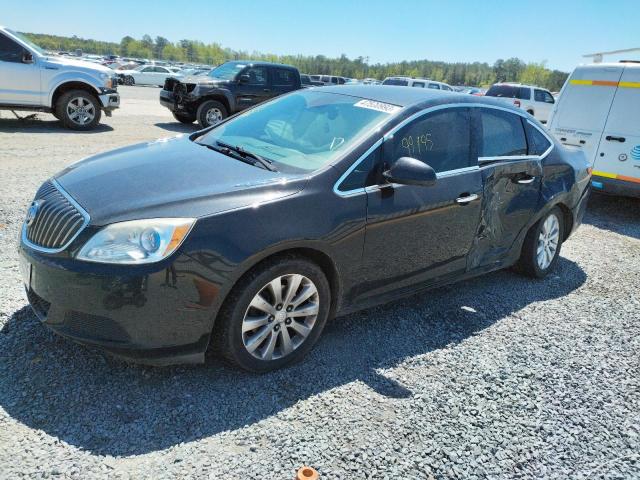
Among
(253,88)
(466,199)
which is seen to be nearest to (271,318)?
(466,199)

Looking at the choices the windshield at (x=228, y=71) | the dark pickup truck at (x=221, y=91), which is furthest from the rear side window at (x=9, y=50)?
the windshield at (x=228, y=71)

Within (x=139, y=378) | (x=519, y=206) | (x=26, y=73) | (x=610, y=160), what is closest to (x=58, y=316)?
(x=139, y=378)

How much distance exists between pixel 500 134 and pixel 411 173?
148 centimetres

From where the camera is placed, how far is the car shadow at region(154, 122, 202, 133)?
13.1 metres

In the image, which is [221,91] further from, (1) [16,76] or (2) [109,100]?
(1) [16,76]

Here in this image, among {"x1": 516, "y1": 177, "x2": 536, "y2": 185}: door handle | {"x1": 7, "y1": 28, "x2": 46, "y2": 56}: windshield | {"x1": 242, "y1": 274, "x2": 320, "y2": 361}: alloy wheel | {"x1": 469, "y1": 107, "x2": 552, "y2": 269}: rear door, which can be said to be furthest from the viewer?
{"x1": 7, "y1": 28, "x2": 46, "y2": 56}: windshield

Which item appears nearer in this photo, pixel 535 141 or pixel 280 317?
pixel 280 317

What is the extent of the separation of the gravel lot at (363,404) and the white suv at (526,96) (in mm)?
18342

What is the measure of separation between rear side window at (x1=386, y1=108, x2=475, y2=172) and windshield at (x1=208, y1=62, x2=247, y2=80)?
33.9 ft

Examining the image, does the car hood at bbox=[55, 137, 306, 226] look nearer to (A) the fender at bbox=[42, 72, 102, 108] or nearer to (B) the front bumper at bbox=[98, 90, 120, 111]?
(A) the fender at bbox=[42, 72, 102, 108]

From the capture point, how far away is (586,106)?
25.5 ft

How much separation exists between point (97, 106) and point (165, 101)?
243 centimetres

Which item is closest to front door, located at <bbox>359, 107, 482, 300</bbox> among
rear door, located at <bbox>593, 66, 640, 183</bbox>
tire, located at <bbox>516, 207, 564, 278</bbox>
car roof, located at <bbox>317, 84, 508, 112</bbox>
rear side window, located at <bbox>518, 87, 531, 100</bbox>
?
car roof, located at <bbox>317, 84, 508, 112</bbox>

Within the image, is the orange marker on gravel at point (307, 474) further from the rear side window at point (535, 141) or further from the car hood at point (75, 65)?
the car hood at point (75, 65)
